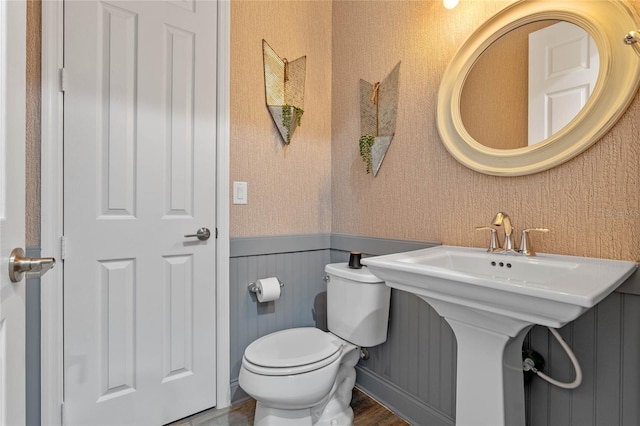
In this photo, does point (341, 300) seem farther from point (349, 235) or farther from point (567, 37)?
point (567, 37)

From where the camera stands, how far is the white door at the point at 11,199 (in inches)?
20.6

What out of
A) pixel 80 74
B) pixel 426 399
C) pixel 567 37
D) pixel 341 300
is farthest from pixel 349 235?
pixel 80 74

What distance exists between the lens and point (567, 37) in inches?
42.7

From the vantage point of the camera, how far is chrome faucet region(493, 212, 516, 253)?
1138 millimetres

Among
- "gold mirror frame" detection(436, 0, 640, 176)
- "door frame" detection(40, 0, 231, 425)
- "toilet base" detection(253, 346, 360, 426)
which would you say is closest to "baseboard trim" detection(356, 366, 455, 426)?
"toilet base" detection(253, 346, 360, 426)

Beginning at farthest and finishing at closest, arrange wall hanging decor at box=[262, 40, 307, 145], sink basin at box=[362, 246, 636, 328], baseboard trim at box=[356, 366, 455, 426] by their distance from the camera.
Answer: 1. wall hanging decor at box=[262, 40, 307, 145]
2. baseboard trim at box=[356, 366, 455, 426]
3. sink basin at box=[362, 246, 636, 328]

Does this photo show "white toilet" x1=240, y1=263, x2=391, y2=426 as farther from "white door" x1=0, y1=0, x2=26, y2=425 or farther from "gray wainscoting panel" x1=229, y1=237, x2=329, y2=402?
"white door" x1=0, y1=0, x2=26, y2=425

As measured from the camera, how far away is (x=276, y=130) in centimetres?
182

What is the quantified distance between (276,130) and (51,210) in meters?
1.09

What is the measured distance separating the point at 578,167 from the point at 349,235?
44.0 inches

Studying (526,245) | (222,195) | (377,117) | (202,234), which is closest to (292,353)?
(202,234)

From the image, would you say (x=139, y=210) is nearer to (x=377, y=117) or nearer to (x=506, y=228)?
(x=377, y=117)

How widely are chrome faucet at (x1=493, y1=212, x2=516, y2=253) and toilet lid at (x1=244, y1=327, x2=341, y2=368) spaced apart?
0.83m

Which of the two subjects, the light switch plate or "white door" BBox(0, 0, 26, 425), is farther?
the light switch plate
